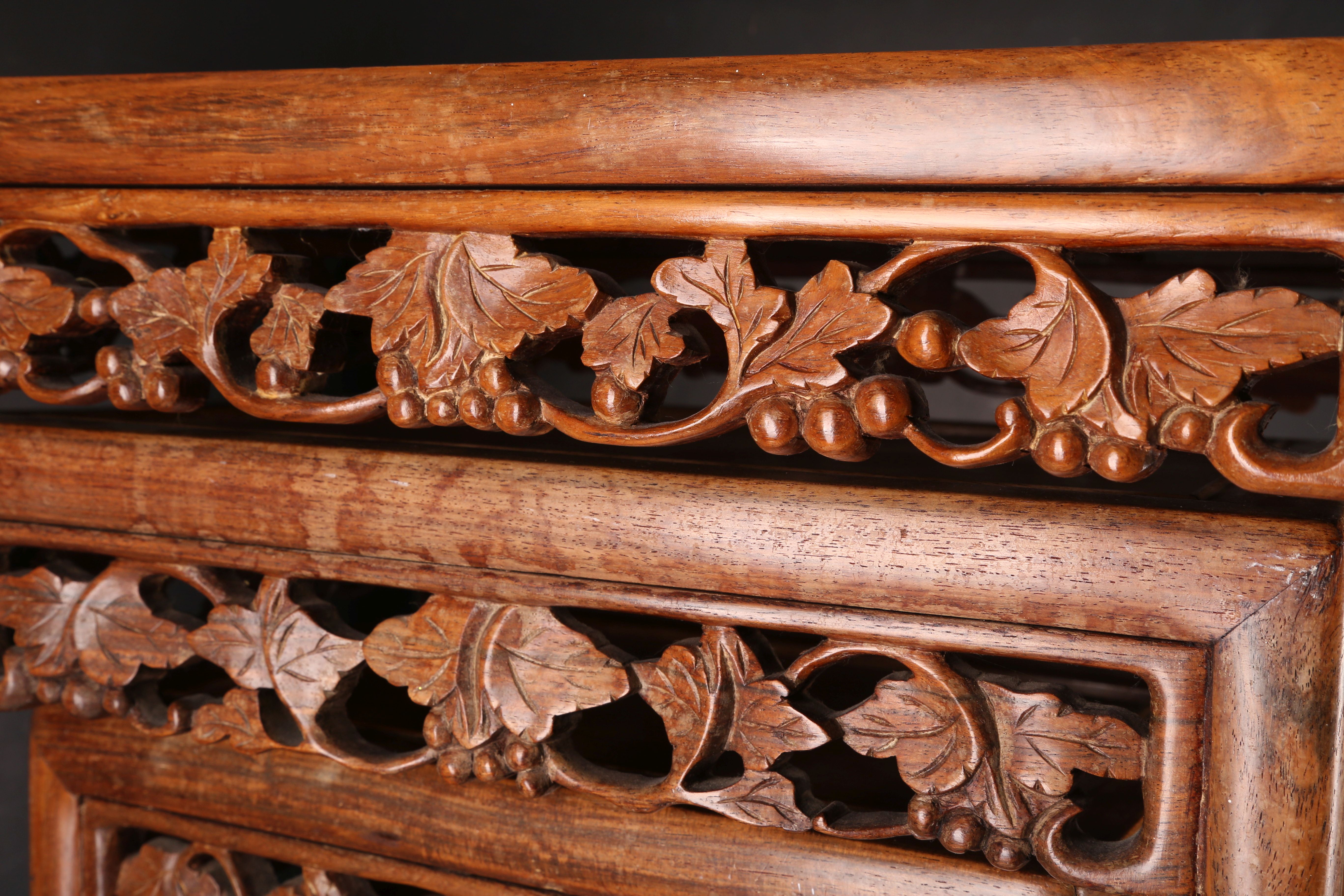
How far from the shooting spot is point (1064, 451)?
421 millimetres

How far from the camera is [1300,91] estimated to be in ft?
1.25

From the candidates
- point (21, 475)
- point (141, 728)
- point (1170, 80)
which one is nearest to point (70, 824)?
point (141, 728)

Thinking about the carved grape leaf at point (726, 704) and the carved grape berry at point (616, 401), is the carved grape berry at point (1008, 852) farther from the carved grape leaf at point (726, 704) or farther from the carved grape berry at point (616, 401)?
the carved grape berry at point (616, 401)

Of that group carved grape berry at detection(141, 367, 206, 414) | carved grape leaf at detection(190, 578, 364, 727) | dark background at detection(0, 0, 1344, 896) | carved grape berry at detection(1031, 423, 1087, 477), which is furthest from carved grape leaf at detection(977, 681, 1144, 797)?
dark background at detection(0, 0, 1344, 896)

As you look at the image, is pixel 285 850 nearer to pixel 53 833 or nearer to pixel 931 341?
pixel 53 833

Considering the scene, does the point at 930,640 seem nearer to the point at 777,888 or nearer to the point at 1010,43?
the point at 777,888

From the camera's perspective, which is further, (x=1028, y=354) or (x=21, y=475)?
(x=21, y=475)

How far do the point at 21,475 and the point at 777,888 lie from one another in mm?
493

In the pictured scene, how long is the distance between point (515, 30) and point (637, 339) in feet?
2.61

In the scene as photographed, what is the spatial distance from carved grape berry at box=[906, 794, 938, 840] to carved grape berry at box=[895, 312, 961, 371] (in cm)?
20

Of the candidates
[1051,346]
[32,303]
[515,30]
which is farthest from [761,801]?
[515,30]

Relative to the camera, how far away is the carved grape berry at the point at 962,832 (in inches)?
18.8

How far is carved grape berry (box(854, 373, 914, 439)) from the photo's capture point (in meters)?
0.44

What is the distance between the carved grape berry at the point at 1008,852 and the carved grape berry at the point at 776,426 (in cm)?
20
